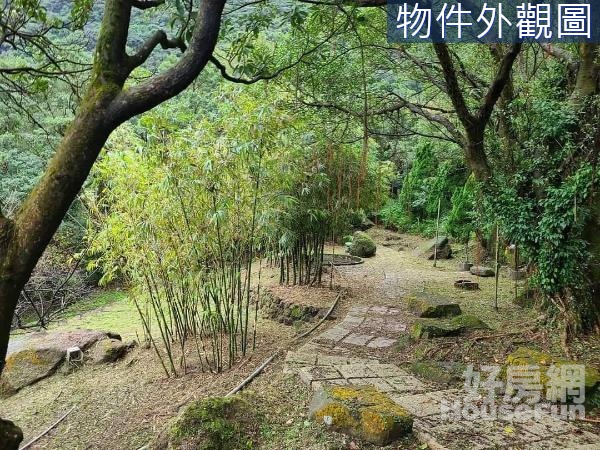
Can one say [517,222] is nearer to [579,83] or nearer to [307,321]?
[579,83]

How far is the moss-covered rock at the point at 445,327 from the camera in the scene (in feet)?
14.7

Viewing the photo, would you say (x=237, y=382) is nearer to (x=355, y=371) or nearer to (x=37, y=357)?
(x=355, y=371)

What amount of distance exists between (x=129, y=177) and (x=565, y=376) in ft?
11.6

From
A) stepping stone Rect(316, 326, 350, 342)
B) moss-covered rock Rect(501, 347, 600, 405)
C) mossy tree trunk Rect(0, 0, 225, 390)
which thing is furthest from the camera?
stepping stone Rect(316, 326, 350, 342)

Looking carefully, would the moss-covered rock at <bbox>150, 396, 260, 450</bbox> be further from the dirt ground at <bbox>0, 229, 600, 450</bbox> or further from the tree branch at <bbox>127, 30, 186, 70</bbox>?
the tree branch at <bbox>127, 30, 186, 70</bbox>

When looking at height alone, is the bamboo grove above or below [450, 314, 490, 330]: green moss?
above

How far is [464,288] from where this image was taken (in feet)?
24.2

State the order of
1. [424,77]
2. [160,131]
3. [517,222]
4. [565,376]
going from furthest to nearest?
[424,77] < [517,222] < [160,131] < [565,376]

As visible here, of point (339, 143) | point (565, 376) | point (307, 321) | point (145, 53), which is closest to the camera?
point (145, 53)

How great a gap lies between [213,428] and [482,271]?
702cm

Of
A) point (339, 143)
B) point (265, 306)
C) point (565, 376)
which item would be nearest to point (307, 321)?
point (265, 306)

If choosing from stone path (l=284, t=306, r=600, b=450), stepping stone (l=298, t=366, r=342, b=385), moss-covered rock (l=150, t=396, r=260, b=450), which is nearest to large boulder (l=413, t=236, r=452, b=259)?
stone path (l=284, t=306, r=600, b=450)

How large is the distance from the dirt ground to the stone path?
0.60 ft

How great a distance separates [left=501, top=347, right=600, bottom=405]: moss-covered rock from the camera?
309 centimetres
